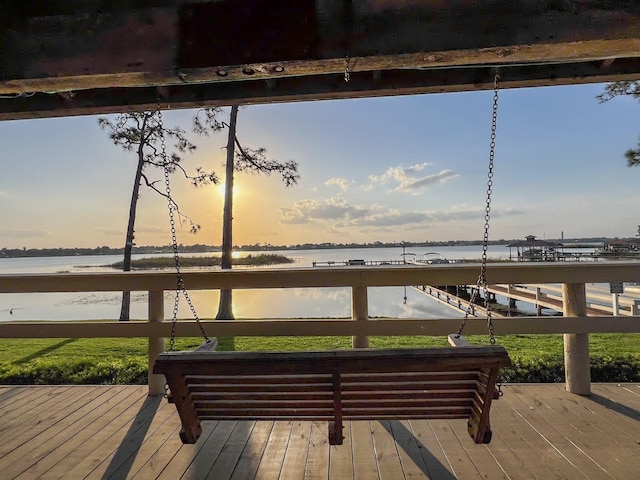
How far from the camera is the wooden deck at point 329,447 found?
1.98 m

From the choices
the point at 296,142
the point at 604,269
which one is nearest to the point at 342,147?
the point at 296,142

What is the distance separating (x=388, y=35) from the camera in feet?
4.73

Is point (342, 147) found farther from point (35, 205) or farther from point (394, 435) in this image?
point (35, 205)

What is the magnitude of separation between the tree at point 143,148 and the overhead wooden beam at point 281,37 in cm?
830

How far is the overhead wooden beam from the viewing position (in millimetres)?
1410

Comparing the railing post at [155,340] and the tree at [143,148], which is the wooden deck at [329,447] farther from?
the tree at [143,148]

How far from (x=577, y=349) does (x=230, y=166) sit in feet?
26.7

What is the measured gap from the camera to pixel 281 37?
1.48 m

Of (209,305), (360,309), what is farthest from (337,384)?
(209,305)

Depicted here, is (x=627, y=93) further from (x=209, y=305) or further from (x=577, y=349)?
(x=209, y=305)

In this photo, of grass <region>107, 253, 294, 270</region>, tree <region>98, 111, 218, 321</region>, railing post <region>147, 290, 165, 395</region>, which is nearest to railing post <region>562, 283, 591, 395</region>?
railing post <region>147, 290, 165, 395</region>

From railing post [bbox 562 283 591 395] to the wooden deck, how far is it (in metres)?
0.10

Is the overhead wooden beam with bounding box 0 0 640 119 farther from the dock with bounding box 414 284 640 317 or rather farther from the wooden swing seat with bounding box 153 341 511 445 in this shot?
the dock with bounding box 414 284 640 317

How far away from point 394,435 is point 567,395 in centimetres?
158
